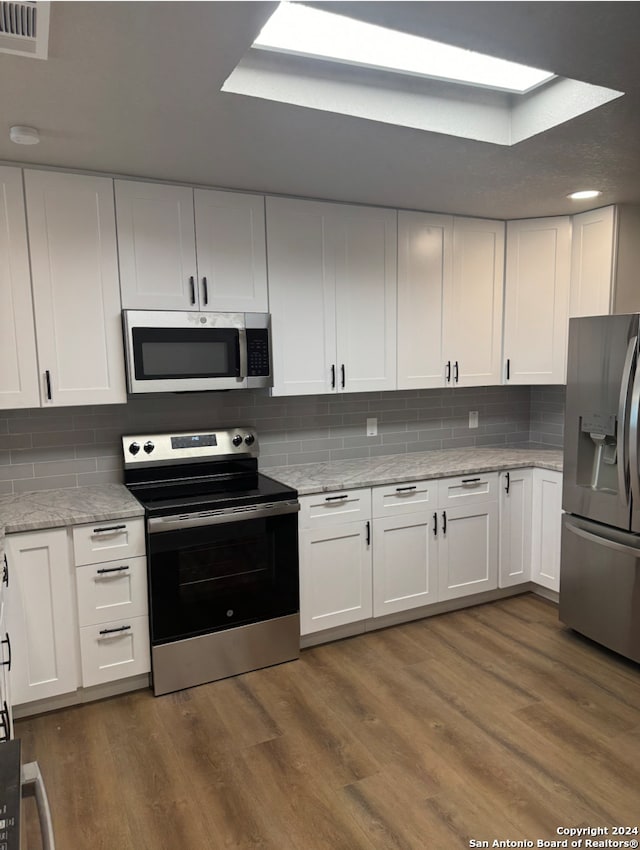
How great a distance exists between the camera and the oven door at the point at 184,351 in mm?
2707

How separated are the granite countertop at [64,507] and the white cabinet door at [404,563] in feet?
4.37

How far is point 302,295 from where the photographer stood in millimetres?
3131

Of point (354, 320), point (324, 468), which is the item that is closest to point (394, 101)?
point (354, 320)

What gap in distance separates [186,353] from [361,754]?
1920 millimetres

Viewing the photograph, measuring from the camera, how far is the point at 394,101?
81.4 inches

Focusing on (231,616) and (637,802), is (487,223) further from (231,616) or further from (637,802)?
(637,802)

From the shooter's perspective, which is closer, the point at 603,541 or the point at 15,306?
the point at 15,306

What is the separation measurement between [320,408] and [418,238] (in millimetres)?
Answer: 1175

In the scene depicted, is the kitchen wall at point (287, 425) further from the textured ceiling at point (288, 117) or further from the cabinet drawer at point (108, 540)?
the textured ceiling at point (288, 117)

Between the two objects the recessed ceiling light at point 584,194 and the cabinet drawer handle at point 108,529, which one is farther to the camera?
the recessed ceiling light at point 584,194

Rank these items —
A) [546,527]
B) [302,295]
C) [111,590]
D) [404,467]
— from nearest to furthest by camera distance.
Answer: [111,590] < [302,295] < [404,467] < [546,527]

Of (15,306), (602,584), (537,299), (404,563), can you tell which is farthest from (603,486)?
(15,306)

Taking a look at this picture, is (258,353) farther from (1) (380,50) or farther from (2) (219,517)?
(1) (380,50)

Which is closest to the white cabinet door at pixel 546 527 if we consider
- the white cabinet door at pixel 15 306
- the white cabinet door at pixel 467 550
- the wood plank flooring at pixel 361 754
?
the white cabinet door at pixel 467 550
